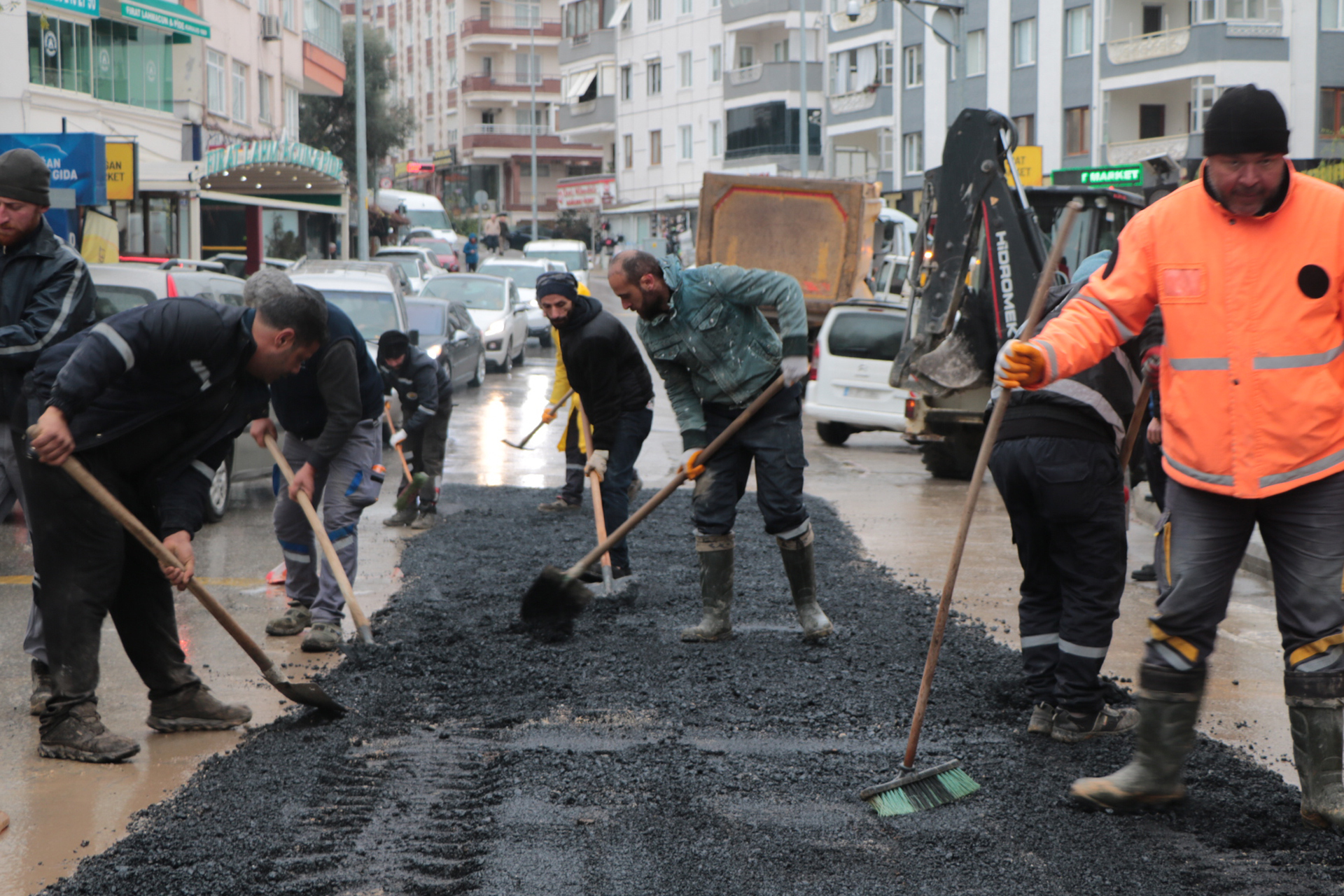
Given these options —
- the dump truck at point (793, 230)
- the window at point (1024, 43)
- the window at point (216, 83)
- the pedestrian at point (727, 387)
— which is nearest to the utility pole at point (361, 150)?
the window at point (216, 83)

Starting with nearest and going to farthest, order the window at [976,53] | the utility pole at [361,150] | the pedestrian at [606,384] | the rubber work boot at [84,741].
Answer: the rubber work boot at [84,741], the pedestrian at [606,384], the utility pole at [361,150], the window at [976,53]

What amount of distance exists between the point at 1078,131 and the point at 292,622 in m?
36.4

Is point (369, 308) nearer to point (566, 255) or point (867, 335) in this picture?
point (867, 335)

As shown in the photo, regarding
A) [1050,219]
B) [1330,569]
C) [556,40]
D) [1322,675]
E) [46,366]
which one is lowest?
[1322,675]

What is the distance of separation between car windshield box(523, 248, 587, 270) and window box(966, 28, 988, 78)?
13.8 meters

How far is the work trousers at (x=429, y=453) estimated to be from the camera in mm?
10219

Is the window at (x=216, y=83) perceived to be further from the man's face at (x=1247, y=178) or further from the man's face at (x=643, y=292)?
the man's face at (x=1247, y=178)

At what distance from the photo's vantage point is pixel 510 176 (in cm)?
7925

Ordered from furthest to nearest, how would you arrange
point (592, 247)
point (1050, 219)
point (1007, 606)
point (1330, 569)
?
point (592, 247)
point (1050, 219)
point (1007, 606)
point (1330, 569)

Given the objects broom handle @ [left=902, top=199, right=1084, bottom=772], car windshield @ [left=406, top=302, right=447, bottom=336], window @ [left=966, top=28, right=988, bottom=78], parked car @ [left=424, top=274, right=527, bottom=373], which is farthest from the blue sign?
window @ [left=966, top=28, right=988, bottom=78]

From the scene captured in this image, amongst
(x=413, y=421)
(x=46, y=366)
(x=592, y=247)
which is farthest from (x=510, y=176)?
(x=46, y=366)

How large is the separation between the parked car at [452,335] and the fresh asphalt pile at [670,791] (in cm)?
1088

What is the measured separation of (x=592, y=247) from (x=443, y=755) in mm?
63920

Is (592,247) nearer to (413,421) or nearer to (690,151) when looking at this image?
(690,151)
